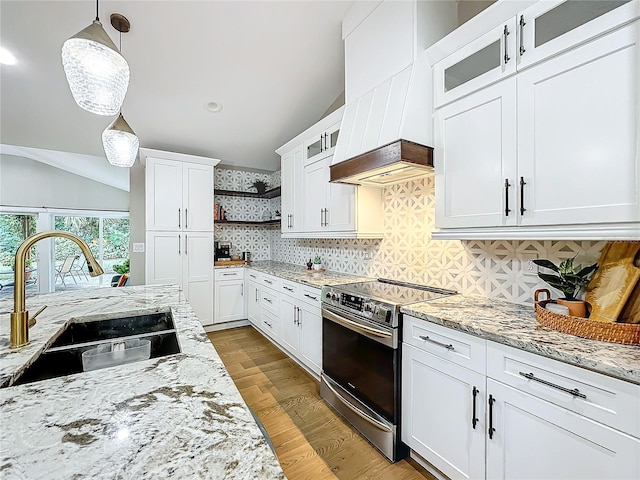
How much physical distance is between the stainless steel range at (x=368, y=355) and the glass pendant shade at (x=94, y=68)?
5.70 ft

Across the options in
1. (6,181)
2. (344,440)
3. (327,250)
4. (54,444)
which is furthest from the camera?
(6,181)

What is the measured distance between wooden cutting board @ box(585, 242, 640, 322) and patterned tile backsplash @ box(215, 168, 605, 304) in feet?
0.53

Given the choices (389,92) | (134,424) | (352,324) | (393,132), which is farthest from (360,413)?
(389,92)

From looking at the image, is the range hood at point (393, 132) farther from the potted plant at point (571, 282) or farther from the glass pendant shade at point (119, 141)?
the glass pendant shade at point (119, 141)

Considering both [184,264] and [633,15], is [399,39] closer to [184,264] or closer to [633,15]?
[633,15]

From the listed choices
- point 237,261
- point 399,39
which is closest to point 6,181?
point 237,261

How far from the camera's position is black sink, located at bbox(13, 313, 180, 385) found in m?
Answer: 1.06

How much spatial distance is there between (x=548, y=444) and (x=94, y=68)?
233 centimetres

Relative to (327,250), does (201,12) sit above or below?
above

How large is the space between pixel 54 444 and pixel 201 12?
2.93 metres

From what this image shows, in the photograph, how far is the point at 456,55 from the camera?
1.71 m

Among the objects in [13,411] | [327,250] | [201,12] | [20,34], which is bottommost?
[13,411]

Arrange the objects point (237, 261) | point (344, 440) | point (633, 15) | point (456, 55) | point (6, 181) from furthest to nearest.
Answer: point (6, 181), point (237, 261), point (344, 440), point (456, 55), point (633, 15)

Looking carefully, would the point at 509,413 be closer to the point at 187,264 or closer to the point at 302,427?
the point at 302,427
